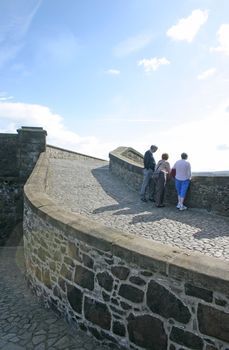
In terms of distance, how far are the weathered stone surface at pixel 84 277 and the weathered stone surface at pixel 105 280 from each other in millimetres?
180

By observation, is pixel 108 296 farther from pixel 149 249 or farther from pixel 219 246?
pixel 219 246

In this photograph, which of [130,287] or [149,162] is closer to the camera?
[130,287]

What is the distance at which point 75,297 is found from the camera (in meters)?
5.25

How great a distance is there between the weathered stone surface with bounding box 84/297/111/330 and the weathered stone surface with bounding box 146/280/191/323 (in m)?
0.87

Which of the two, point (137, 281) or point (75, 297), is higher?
point (137, 281)

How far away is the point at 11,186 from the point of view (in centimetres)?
1482

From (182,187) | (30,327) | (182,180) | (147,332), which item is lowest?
(30,327)

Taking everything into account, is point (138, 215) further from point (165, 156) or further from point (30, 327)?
point (30, 327)

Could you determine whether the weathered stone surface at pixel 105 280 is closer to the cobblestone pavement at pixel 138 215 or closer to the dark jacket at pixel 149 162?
the cobblestone pavement at pixel 138 215

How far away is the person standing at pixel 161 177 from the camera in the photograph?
9461 mm

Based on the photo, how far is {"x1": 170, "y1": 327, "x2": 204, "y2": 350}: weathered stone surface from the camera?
359 centimetres

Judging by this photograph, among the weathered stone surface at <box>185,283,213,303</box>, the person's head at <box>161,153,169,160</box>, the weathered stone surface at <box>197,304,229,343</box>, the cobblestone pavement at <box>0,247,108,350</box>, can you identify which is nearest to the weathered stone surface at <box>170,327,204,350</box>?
the weathered stone surface at <box>197,304,229,343</box>

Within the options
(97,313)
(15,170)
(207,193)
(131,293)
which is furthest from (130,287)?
(15,170)

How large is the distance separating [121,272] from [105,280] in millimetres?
374
